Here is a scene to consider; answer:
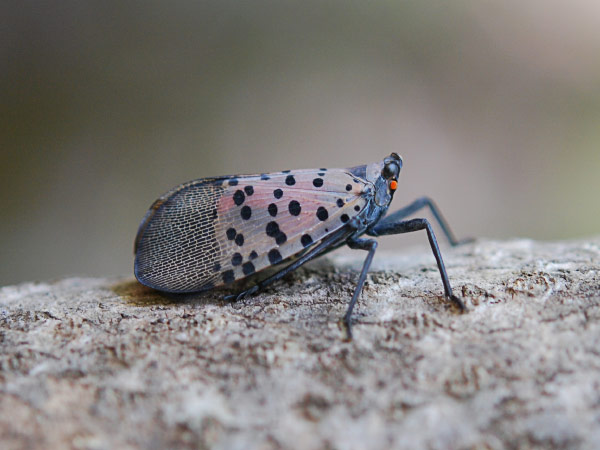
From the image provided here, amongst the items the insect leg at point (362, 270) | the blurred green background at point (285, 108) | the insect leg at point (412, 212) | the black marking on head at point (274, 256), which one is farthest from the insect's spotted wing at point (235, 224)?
the blurred green background at point (285, 108)

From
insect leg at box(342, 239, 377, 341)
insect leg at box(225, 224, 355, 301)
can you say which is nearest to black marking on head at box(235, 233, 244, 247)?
insect leg at box(225, 224, 355, 301)

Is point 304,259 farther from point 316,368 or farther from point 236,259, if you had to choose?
point 316,368

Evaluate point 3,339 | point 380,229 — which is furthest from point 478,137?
point 3,339

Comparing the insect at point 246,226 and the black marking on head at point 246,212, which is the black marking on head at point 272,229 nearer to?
the insect at point 246,226

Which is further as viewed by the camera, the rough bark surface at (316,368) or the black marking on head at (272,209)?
the black marking on head at (272,209)

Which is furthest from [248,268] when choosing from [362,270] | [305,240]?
[362,270]

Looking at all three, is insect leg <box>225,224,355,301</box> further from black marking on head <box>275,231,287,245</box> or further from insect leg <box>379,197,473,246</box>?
insect leg <box>379,197,473,246</box>
